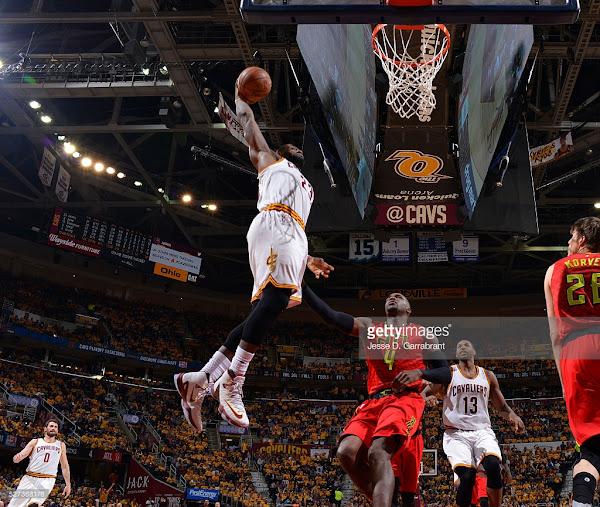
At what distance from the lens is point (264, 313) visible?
156 inches

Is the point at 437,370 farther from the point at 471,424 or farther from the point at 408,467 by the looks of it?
the point at 471,424

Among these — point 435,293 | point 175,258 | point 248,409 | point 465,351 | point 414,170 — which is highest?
point 435,293

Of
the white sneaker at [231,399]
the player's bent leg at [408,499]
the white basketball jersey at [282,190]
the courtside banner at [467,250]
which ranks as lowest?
the player's bent leg at [408,499]

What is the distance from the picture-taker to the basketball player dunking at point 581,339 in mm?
3299

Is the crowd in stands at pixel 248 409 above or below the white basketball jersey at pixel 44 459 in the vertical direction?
above

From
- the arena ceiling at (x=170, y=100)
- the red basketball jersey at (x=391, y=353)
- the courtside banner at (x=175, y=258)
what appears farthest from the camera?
the courtside banner at (x=175, y=258)

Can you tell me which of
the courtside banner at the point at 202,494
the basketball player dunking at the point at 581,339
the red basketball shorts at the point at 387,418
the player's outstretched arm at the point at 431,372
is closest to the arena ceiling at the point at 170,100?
the player's outstretched arm at the point at 431,372

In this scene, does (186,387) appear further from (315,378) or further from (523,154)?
(315,378)

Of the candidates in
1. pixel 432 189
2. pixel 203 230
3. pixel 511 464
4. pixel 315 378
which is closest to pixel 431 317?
pixel 315 378

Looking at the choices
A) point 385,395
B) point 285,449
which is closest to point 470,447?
point 385,395

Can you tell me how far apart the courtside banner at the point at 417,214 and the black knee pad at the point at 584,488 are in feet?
33.4

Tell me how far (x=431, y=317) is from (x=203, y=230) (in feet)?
50.7

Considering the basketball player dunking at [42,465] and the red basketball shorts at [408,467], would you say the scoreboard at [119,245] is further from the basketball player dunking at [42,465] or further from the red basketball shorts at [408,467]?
the red basketball shorts at [408,467]

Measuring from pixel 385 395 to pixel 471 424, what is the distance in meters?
2.57
